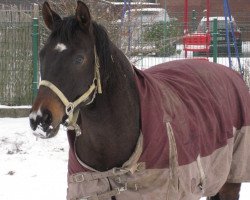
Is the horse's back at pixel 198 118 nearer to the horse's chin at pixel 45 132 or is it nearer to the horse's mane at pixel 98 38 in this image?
the horse's mane at pixel 98 38

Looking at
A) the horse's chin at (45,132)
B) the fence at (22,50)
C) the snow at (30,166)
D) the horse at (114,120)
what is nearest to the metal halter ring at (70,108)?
the horse at (114,120)

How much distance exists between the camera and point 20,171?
5.98 metres

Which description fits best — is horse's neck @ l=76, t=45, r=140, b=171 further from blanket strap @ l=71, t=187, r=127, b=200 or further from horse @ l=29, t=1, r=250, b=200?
blanket strap @ l=71, t=187, r=127, b=200

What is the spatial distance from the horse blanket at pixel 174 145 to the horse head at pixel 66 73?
1.30 ft

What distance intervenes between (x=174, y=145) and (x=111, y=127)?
1.22 feet

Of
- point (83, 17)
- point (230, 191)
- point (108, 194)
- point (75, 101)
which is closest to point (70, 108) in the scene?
point (75, 101)

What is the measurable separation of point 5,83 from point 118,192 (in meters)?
6.14

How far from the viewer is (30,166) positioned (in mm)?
6168

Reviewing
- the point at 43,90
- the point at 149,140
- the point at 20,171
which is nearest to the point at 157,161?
the point at 149,140

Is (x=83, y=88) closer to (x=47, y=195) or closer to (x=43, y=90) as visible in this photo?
(x=43, y=90)

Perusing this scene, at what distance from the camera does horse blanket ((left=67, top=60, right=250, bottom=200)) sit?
2916 mm

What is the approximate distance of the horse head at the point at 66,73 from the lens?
2504 mm

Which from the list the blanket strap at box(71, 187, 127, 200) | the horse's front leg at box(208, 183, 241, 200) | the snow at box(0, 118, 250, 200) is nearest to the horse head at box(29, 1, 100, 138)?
the blanket strap at box(71, 187, 127, 200)

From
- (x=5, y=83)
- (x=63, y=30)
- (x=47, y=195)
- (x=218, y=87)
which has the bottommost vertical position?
(x=47, y=195)
